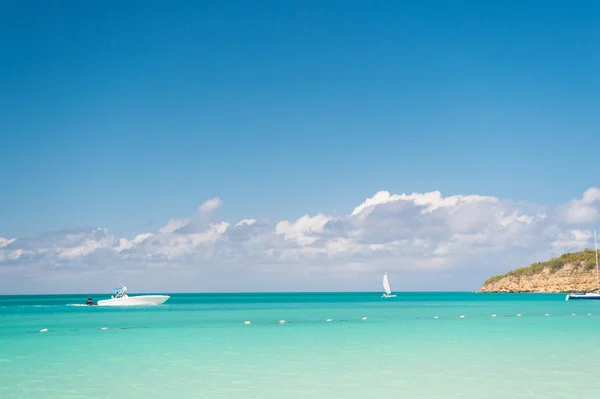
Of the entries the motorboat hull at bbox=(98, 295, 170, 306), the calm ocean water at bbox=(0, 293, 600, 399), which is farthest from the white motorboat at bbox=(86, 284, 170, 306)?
the calm ocean water at bbox=(0, 293, 600, 399)

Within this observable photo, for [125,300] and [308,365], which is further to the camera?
[125,300]

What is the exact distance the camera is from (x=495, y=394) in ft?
86.3

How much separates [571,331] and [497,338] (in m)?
9.72

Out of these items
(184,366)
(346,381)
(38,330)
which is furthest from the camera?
(38,330)

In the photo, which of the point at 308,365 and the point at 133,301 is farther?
the point at 133,301

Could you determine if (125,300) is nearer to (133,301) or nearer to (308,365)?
(133,301)

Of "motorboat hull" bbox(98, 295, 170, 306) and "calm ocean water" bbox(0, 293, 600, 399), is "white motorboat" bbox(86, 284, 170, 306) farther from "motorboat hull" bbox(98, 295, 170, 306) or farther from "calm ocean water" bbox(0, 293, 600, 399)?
"calm ocean water" bbox(0, 293, 600, 399)

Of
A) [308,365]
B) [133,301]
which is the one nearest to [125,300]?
[133,301]

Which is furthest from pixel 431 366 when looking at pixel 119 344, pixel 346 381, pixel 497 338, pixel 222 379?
pixel 119 344

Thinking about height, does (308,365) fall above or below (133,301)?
below

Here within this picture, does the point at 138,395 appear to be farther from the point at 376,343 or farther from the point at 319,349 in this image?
the point at 376,343

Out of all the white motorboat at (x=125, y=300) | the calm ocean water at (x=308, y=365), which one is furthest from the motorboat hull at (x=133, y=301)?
the calm ocean water at (x=308, y=365)

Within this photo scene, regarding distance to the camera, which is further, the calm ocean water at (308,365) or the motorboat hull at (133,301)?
the motorboat hull at (133,301)

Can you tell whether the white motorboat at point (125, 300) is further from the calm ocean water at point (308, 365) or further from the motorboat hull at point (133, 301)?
the calm ocean water at point (308, 365)
